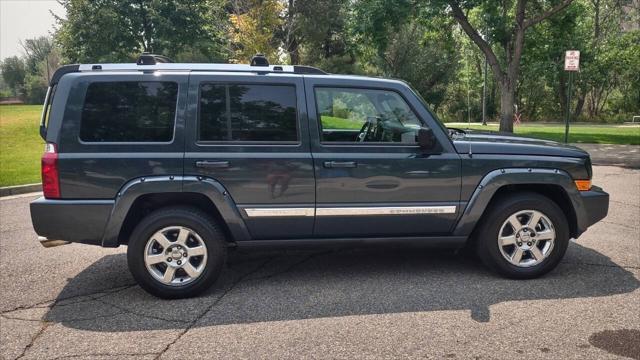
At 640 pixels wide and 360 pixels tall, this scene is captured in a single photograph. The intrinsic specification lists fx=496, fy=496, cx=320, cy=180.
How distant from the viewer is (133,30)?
36812 mm

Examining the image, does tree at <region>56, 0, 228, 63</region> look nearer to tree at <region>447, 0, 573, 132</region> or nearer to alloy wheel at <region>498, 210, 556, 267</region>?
tree at <region>447, 0, 573, 132</region>

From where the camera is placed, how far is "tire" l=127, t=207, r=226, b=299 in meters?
3.99

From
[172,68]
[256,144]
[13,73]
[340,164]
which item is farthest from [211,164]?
[13,73]

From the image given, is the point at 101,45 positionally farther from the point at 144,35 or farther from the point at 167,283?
the point at 167,283

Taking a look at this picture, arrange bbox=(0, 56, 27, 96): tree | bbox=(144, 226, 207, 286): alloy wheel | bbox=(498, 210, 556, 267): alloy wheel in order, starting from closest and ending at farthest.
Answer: bbox=(144, 226, 207, 286): alloy wheel < bbox=(498, 210, 556, 267): alloy wheel < bbox=(0, 56, 27, 96): tree

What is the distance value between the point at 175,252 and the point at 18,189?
713 centimetres

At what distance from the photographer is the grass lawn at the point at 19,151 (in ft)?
35.0

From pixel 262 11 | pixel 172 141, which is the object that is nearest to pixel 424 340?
pixel 172 141

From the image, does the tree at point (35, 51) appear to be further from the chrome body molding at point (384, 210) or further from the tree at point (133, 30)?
the chrome body molding at point (384, 210)

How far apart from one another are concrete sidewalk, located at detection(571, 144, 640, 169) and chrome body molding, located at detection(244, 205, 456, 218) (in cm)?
1028

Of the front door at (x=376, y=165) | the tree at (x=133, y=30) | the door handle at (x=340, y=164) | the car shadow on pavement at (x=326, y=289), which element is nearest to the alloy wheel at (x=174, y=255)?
the car shadow on pavement at (x=326, y=289)

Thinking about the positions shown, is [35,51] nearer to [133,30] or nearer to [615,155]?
[133,30]

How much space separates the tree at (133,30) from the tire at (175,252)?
30.6 meters

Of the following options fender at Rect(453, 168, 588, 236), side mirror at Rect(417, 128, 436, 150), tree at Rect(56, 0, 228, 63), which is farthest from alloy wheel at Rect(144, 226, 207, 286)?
tree at Rect(56, 0, 228, 63)
